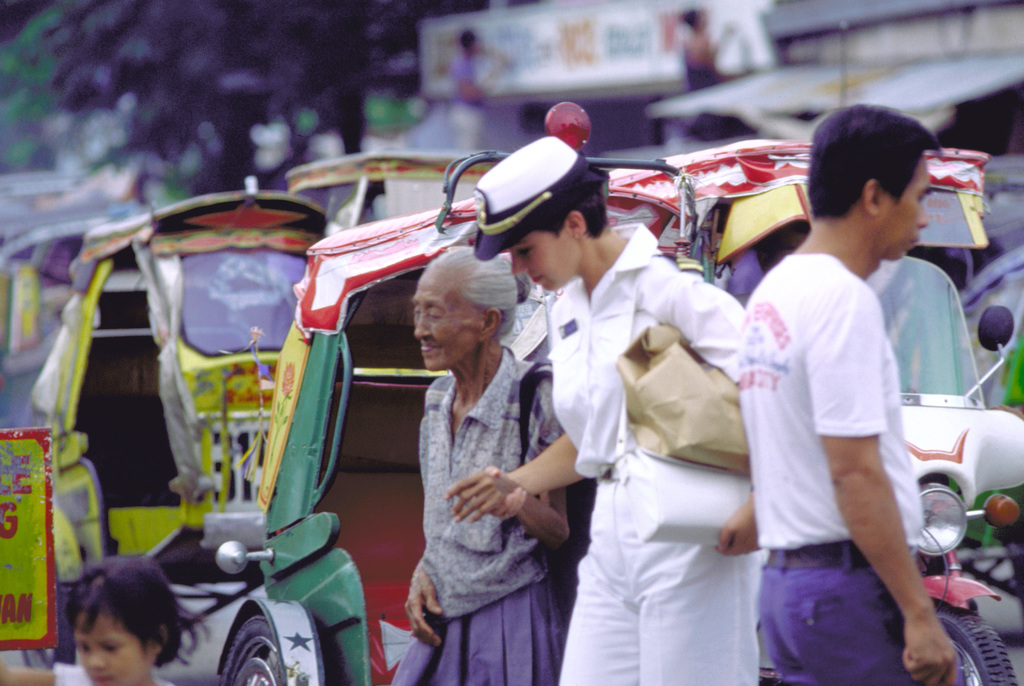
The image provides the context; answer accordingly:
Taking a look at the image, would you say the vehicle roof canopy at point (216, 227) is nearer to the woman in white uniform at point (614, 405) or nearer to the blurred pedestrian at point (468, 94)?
the woman in white uniform at point (614, 405)

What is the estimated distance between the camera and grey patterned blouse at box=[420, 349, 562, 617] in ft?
10.8

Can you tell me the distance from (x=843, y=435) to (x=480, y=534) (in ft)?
4.05

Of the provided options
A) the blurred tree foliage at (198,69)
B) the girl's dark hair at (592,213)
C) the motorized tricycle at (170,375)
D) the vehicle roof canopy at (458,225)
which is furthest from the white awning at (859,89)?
the girl's dark hair at (592,213)

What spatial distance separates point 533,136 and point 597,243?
19066mm

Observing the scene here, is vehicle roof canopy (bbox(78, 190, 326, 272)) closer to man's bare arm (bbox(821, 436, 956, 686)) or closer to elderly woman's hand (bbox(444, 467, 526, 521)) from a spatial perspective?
elderly woman's hand (bbox(444, 467, 526, 521))

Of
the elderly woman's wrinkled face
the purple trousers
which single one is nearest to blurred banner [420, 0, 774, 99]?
the elderly woman's wrinkled face

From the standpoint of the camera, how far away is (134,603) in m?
3.05

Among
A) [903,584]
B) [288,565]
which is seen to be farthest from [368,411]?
[903,584]

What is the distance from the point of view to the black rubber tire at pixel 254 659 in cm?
418

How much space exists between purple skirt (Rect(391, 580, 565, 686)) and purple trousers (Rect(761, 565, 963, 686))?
1.06m

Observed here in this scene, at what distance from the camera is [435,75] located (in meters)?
20.4

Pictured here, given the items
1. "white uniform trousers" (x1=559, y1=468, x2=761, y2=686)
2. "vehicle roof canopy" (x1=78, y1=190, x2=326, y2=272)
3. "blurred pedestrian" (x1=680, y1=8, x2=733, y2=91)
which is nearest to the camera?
"white uniform trousers" (x1=559, y1=468, x2=761, y2=686)

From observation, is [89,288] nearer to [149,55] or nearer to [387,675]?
[387,675]

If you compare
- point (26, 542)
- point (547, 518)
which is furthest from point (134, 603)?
point (26, 542)
